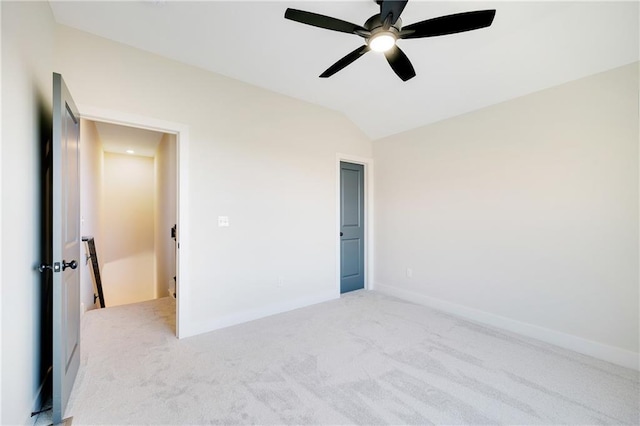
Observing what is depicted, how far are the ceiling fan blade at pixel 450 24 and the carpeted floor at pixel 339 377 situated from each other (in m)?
2.41

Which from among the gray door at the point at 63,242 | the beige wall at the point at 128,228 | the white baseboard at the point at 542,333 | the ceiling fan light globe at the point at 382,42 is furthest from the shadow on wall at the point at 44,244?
the beige wall at the point at 128,228

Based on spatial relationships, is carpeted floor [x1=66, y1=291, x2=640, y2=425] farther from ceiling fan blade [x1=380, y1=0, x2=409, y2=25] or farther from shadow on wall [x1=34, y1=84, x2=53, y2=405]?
ceiling fan blade [x1=380, y1=0, x2=409, y2=25]

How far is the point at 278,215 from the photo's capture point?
352 cm

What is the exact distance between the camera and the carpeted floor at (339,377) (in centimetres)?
176

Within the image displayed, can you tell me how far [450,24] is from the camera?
170 cm

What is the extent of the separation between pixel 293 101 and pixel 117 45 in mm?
1876

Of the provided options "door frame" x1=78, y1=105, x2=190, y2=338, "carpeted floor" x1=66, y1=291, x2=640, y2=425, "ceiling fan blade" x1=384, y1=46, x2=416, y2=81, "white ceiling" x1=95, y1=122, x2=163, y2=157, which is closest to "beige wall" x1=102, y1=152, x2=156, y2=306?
"white ceiling" x1=95, y1=122, x2=163, y2=157

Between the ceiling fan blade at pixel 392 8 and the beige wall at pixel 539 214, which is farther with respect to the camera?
the beige wall at pixel 539 214

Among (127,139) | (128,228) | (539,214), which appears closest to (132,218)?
(128,228)

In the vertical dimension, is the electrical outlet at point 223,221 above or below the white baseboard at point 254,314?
above

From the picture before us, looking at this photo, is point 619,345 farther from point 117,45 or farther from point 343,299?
point 117,45

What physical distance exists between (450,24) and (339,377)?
2552 millimetres

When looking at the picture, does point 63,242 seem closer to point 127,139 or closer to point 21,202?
point 21,202

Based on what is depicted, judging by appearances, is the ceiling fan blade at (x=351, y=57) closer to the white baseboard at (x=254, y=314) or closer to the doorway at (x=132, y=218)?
the white baseboard at (x=254, y=314)
